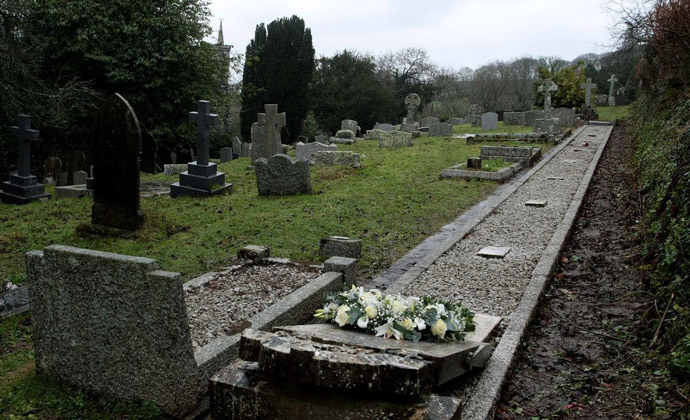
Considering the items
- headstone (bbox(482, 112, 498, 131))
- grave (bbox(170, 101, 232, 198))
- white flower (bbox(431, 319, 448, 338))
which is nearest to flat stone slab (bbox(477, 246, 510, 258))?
white flower (bbox(431, 319, 448, 338))

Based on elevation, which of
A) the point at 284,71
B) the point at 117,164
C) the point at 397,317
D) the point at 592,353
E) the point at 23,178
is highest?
the point at 284,71

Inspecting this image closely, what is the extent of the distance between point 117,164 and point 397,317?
20.4 ft

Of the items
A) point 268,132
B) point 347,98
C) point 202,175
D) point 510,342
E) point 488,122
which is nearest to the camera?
point 510,342

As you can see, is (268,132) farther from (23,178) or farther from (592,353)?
(592,353)

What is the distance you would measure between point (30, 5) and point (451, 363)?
22.1m

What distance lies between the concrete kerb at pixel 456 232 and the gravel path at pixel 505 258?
0.28ft

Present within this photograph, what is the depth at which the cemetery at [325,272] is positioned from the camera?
3.86m

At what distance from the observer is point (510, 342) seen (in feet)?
16.3

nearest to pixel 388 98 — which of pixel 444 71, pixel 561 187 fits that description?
pixel 444 71

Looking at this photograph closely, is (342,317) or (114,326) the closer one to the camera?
(114,326)

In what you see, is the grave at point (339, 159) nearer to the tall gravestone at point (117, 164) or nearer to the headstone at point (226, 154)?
the headstone at point (226, 154)

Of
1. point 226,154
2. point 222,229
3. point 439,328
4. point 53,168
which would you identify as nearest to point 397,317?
point 439,328

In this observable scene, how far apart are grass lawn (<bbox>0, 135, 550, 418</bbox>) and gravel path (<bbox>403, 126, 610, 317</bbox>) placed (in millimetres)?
822

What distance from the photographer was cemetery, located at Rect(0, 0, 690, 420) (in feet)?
12.7
